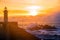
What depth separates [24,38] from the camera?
1.52m

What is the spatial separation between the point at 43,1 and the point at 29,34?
18.6 inches

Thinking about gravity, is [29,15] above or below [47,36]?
above

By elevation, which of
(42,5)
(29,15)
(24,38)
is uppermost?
(42,5)

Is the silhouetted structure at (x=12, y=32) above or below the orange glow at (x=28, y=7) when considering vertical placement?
below

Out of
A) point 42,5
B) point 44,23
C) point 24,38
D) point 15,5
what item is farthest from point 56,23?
point 15,5

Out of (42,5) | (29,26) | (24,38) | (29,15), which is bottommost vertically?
(24,38)

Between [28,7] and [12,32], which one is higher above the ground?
[28,7]

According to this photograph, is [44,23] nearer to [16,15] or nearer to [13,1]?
[16,15]

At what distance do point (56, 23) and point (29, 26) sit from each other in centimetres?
36

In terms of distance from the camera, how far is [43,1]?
Result: 154 cm

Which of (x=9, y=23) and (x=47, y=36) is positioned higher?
(x=9, y=23)

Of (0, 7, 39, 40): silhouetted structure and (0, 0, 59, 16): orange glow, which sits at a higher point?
(0, 0, 59, 16): orange glow

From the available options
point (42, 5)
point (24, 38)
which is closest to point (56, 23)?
point (42, 5)

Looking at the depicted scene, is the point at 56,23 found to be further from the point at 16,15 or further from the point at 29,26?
the point at 16,15
